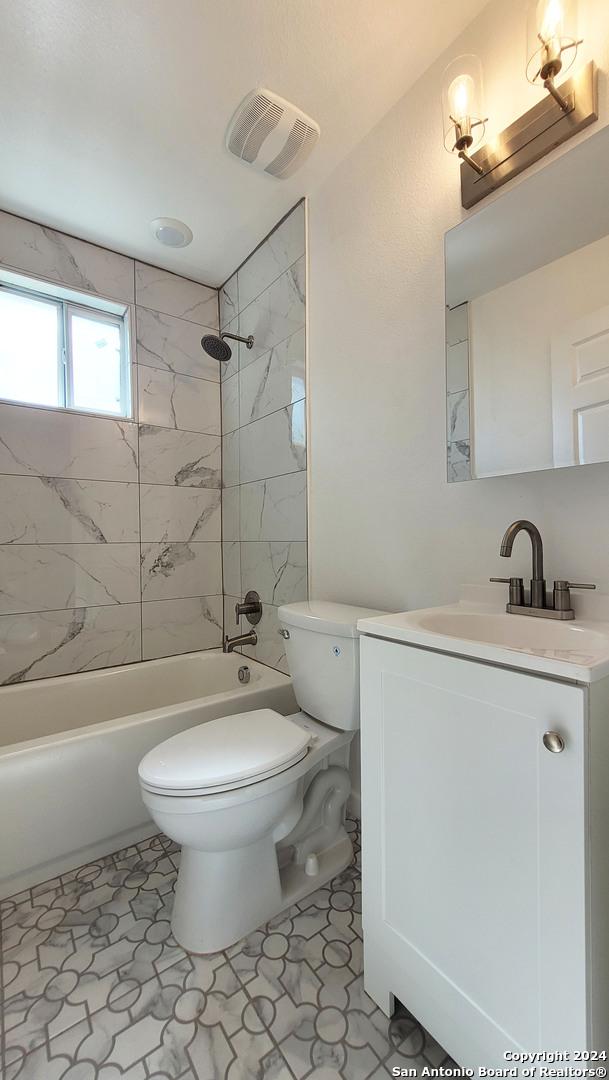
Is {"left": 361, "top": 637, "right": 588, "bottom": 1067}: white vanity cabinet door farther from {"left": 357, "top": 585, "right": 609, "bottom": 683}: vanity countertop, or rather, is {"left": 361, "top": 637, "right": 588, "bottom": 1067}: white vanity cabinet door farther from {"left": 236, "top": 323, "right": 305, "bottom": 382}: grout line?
{"left": 236, "top": 323, "right": 305, "bottom": 382}: grout line

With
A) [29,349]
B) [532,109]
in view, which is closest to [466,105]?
[532,109]

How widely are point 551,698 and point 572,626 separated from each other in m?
0.34

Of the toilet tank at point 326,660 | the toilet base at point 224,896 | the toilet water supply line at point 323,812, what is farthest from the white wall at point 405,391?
the toilet base at point 224,896

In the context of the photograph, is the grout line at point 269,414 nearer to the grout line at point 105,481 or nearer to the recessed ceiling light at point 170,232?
the grout line at point 105,481

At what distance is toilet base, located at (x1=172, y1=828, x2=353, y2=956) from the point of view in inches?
43.1

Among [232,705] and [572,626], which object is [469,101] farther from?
[232,705]

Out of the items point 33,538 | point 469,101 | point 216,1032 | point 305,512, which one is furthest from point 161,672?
point 469,101

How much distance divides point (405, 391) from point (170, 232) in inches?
55.6

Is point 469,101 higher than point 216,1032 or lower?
higher

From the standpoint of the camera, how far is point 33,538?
6.38ft

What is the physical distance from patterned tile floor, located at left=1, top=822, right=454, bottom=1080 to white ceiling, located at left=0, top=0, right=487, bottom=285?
7.96 feet

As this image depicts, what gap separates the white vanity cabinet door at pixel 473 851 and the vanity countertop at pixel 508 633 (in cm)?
2

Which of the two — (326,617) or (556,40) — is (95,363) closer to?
(326,617)

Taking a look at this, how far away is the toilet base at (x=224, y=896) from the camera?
1.10 meters
